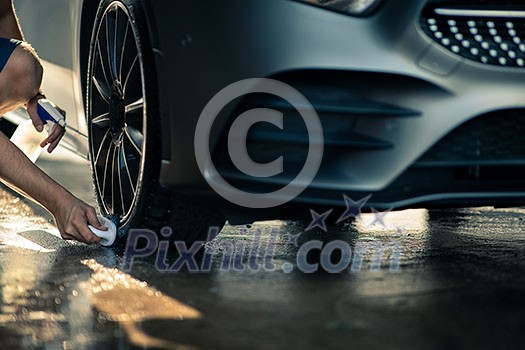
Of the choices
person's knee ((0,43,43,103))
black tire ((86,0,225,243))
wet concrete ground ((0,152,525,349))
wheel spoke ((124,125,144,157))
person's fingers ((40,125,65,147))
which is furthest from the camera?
person's fingers ((40,125,65,147))

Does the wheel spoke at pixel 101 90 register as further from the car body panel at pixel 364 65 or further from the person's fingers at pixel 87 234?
the car body panel at pixel 364 65

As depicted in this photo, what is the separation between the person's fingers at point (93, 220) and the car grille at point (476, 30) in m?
1.44

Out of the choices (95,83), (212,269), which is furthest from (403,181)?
(95,83)

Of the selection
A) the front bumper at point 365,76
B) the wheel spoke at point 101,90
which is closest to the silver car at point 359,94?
the front bumper at point 365,76

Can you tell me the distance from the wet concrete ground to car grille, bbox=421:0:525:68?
2.28ft

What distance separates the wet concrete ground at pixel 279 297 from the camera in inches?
116

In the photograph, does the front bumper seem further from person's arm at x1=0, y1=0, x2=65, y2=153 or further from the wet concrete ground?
person's arm at x1=0, y1=0, x2=65, y2=153

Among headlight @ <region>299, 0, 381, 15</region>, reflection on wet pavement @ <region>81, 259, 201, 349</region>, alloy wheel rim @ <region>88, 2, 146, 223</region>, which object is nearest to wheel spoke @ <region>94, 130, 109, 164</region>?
alloy wheel rim @ <region>88, 2, 146, 223</region>

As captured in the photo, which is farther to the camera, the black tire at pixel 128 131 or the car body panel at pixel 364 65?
the black tire at pixel 128 131

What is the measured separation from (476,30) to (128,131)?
52.1 inches

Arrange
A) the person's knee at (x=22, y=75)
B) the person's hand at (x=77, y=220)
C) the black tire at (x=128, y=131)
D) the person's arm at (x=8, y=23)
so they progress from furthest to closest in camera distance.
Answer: the person's arm at (x=8, y=23) < the person's knee at (x=22, y=75) < the person's hand at (x=77, y=220) < the black tire at (x=128, y=131)

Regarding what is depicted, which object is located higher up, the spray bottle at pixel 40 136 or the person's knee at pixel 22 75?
the person's knee at pixel 22 75

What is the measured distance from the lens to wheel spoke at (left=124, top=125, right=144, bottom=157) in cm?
403

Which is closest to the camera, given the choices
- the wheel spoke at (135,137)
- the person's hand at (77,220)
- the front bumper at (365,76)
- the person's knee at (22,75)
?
the front bumper at (365,76)
